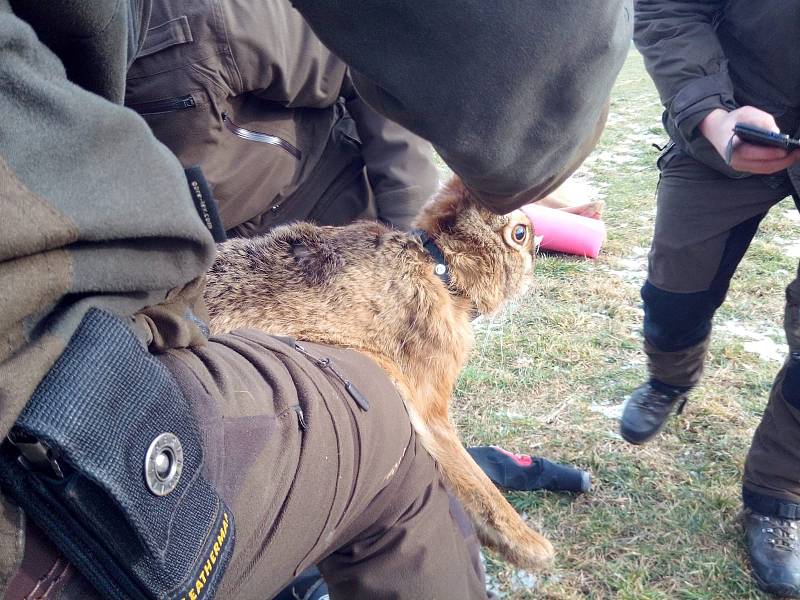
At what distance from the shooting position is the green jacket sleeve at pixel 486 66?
0.76 metres

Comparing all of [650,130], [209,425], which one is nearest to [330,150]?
[209,425]

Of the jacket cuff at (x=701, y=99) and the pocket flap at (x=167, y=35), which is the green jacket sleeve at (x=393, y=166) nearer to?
the pocket flap at (x=167, y=35)

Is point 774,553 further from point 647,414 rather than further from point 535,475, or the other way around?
point 535,475

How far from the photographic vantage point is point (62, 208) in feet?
2.10

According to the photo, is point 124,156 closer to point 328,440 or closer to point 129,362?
point 129,362

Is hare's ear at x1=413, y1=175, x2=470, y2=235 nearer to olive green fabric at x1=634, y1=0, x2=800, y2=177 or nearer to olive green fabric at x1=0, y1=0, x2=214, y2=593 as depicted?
olive green fabric at x1=634, y1=0, x2=800, y2=177

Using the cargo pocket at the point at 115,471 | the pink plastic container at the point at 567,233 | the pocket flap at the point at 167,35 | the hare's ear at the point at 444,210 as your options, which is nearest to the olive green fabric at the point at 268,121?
the pocket flap at the point at 167,35

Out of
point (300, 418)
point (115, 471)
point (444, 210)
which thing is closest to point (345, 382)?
point (300, 418)

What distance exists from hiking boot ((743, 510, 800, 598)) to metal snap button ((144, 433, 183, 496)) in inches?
81.7

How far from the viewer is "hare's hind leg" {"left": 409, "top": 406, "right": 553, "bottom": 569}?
1801 mm

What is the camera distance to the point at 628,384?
3.05m

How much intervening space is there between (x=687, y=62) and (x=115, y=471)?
211 centimetres

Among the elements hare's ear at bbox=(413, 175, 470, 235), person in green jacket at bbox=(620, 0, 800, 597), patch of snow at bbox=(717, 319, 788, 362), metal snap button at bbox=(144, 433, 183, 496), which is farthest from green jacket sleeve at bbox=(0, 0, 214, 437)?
patch of snow at bbox=(717, 319, 788, 362)

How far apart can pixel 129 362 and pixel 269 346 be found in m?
0.51
